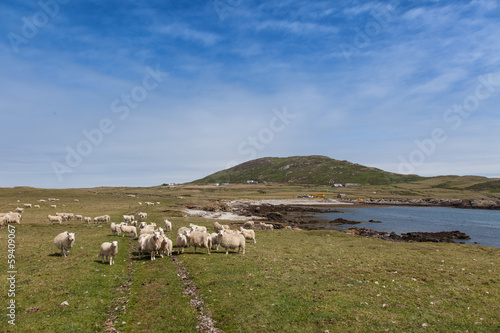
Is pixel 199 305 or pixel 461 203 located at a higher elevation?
pixel 199 305

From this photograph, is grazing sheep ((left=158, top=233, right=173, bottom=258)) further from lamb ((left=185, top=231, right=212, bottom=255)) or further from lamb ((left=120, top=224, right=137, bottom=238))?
lamb ((left=120, top=224, right=137, bottom=238))

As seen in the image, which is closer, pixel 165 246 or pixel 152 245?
pixel 152 245

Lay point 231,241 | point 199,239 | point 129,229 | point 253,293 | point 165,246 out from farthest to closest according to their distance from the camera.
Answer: point 129,229, point 199,239, point 231,241, point 165,246, point 253,293

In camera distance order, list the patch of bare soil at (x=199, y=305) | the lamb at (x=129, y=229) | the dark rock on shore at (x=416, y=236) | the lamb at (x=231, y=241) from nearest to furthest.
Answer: the patch of bare soil at (x=199, y=305) → the lamb at (x=231, y=241) → the lamb at (x=129, y=229) → the dark rock on shore at (x=416, y=236)

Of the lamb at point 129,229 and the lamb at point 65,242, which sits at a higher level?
the lamb at point 65,242

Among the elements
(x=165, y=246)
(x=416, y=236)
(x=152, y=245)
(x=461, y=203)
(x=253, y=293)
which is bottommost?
(x=416, y=236)

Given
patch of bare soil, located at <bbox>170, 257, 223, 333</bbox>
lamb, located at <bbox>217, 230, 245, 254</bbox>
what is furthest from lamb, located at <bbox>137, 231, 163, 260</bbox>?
lamb, located at <bbox>217, 230, 245, 254</bbox>

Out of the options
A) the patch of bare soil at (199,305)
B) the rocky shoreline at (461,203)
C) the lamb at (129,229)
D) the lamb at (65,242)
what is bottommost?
the rocky shoreline at (461,203)

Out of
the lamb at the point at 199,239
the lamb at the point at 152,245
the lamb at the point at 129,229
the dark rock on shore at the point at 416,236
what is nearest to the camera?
the lamb at the point at 152,245

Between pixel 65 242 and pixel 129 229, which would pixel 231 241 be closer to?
pixel 65 242

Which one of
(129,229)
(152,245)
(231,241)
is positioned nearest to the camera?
(152,245)

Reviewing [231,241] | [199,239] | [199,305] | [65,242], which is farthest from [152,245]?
[199,305]

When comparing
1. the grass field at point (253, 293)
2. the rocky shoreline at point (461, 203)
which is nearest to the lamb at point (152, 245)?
the grass field at point (253, 293)

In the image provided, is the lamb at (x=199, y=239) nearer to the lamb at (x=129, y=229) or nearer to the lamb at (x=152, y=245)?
the lamb at (x=152, y=245)
